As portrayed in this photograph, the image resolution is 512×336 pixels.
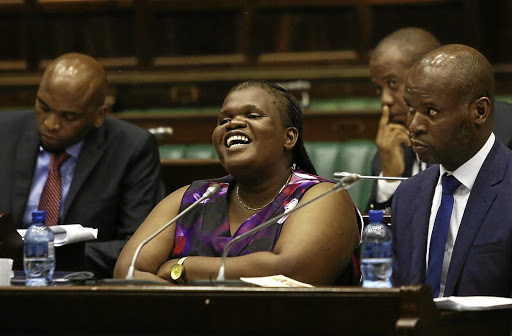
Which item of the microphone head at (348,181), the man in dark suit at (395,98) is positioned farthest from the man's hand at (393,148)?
the microphone head at (348,181)

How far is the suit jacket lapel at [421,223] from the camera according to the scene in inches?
124

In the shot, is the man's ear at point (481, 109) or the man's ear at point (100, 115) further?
the man's ear at point (100, 115)

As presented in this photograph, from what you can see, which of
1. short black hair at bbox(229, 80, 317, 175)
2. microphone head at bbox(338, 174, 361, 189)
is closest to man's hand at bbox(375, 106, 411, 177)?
short black hair at bbox(229, 80, 317, 175)

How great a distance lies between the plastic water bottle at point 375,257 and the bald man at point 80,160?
5.55 feet

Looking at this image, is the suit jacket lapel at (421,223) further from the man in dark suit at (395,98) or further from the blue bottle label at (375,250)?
the man in dark suit at (395,98)

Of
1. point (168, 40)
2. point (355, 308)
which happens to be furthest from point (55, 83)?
point (168, 40)

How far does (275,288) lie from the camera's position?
2449 mm

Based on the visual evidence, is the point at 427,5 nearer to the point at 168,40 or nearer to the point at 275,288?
the point at 168,40

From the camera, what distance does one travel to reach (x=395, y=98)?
4855 millimetres

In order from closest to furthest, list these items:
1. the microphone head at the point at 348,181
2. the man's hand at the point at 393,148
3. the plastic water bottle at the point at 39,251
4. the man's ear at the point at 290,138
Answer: the microphone head at the point at 348,181
the plastic water bottle at the point at 39,251
the man's ear at the point at 290,138
the man's hand at the point at 393,148

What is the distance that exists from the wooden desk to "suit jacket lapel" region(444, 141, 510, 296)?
1.46 feet

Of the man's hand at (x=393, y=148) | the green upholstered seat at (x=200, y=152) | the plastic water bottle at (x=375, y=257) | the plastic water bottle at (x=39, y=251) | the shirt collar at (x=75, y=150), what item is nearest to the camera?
the plastic water bottle at (x=375, y=257)

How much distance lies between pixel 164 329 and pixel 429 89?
4.16 ft

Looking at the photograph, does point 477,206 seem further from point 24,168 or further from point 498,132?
point 24,168
